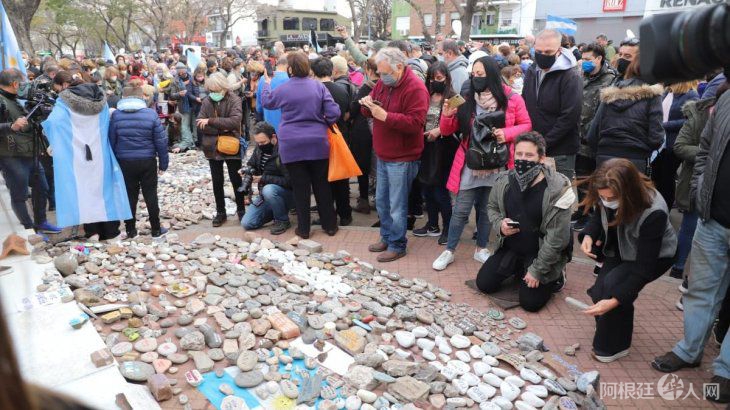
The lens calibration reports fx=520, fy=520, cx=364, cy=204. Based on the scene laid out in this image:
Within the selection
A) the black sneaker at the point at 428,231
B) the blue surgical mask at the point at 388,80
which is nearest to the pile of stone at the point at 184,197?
the black sneaker at the point at 428,231

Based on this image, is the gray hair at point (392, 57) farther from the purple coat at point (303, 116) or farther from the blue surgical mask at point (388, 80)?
the purple coat at point (303, 116)

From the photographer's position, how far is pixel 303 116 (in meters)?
5.64

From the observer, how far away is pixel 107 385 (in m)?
3.00

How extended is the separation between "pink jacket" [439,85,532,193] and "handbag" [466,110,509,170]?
0.09m

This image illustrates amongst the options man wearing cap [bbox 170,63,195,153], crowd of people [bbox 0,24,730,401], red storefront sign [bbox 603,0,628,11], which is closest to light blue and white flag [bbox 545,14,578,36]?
crowd of people [bbox 0,24,730,401]

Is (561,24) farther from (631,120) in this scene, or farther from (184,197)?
(184,197)

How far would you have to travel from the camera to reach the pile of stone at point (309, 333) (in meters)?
3.20

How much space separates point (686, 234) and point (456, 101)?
Answer: 240 cm

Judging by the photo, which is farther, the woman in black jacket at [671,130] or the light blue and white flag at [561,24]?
the light blue and white flag at [561,24]

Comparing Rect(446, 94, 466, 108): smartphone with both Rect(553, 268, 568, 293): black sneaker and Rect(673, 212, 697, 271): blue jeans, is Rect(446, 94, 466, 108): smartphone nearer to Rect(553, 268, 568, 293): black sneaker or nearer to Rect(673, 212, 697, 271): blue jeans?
Rect(553, 268, 568, 293): black sneaker

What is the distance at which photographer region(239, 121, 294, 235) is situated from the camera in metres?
6.35

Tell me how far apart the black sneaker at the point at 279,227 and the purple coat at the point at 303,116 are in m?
0.94

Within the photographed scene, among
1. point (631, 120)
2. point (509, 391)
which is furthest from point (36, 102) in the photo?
point (631, 120)

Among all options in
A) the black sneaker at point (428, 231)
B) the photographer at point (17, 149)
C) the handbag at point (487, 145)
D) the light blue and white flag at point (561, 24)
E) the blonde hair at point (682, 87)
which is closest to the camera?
the handbag at point (487, 145)
